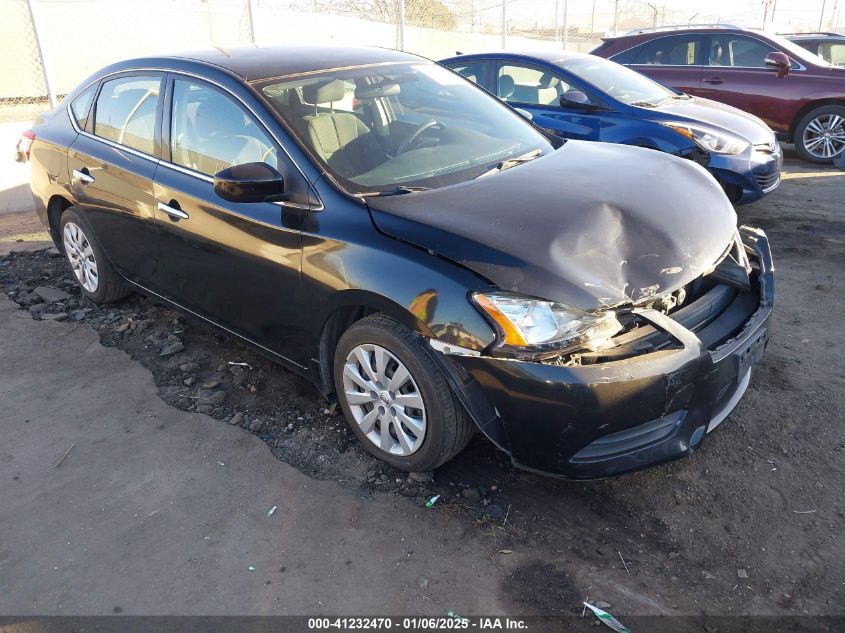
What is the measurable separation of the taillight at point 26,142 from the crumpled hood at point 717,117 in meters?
5.10

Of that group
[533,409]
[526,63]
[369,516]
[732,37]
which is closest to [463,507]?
[369,516]

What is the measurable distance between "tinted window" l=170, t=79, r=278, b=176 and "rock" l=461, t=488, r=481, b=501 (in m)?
1.68

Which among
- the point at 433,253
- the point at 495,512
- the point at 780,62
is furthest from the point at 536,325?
the point at 780,62

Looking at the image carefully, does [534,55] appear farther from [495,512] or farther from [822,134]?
[495,512]

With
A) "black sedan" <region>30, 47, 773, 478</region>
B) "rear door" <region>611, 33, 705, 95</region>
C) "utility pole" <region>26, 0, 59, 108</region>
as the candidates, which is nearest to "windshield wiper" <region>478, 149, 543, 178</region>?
"black sedan" <region>30, 47, 773, 478</region>

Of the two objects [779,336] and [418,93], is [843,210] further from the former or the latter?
[418,93]

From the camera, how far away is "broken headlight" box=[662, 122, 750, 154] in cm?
593

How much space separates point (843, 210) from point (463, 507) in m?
5.70

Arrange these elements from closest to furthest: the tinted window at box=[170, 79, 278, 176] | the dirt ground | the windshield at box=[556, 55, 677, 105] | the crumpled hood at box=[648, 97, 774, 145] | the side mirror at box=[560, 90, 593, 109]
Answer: the dirt ground → the tinted window at box=[170, 79, 278, 176] → the crumpled hood at box=[648, 97, 774, 145] → the side mirror at box=[560, 90, 593, 109] → the windshield at box=[556, 55, 677, 105]

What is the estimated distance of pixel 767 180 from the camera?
607cm

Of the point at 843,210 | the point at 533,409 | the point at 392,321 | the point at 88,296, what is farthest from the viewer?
the point at 843,210

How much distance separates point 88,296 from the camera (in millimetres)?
4855

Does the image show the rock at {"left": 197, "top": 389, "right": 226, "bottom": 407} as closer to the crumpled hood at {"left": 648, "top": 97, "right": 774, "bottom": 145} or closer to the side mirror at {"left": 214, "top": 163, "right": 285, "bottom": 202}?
the side mirror at {"left": 214, "top": 163, "right": 285, "bottom": 202}

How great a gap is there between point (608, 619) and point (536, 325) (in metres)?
1.01
